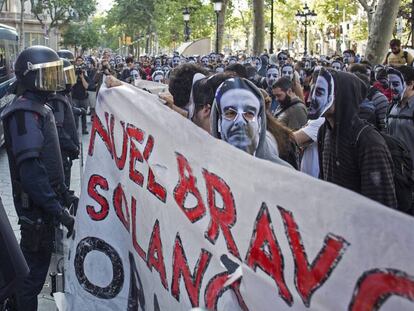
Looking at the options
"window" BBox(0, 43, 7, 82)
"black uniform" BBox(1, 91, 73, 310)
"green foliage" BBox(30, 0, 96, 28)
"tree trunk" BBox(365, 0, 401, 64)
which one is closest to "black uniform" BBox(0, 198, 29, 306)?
"black uniform" BBox(1, 91, 73, 310)

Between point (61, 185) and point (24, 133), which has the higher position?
point (24, 133)

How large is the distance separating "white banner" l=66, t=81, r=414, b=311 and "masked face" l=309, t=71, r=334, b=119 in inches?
40.3

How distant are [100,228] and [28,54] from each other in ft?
5.38

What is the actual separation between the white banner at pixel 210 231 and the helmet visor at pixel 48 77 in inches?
32.3

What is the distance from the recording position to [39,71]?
4.27 meters

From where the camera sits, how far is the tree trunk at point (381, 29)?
1842 cm

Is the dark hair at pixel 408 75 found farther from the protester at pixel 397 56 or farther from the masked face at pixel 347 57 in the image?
the masked face at pixel 347 57

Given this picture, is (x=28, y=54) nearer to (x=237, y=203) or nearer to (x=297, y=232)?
(x=237, y=203)

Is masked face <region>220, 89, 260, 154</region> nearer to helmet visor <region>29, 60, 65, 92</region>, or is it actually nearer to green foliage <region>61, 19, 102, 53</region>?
helmet visor <region>29, 60, 65, 92</region>

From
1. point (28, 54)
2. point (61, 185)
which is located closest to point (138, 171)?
point (61, 185)

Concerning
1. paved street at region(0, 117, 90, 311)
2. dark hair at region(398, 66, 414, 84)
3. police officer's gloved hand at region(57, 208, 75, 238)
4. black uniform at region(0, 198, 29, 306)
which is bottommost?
paved street at region(0, 117, 90, 311)

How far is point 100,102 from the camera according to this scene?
3.55m

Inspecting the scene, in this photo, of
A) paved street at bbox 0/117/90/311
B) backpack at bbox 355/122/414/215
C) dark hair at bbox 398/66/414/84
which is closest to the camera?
backpack at bbox 355/122/414/215

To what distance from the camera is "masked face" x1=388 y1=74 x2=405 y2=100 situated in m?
6.77
